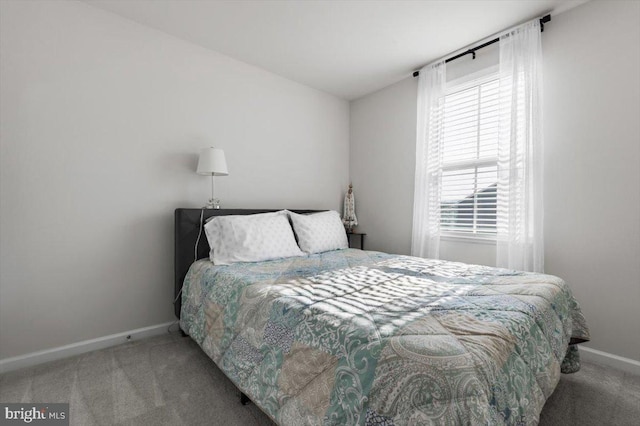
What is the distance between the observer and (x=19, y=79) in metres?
1.92

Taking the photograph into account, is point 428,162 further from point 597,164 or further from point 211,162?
point 211,162

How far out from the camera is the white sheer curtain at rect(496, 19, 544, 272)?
229 cm

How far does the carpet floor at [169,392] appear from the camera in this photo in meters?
1.48

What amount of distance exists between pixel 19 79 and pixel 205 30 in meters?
1.33

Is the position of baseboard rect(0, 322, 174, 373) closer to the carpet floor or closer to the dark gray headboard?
the carpet floor

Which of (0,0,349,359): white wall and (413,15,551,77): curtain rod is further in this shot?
(413,15,551,77): curtain rod

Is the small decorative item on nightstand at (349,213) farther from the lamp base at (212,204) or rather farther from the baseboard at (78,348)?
the baseboard at (78,348)

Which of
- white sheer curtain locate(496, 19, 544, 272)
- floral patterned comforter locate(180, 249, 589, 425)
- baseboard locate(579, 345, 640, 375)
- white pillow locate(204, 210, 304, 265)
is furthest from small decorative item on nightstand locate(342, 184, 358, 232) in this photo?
baseboard locate(579, 345, 640, 375)

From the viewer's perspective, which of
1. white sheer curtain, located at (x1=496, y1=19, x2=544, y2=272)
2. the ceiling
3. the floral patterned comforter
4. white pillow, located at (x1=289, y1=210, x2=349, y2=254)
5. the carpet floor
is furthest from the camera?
white pillow, located at (x1=289, y1=210, x2=349, y2=254)

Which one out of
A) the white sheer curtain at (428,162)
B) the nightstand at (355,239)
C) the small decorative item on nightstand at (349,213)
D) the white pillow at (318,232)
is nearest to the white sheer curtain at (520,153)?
the white sheer curtain at (428,162)

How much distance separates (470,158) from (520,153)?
457 mm

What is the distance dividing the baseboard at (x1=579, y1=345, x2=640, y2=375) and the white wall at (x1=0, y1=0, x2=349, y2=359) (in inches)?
119

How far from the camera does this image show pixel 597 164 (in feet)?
6.82

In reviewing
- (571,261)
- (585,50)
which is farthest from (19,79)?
(571,261)
